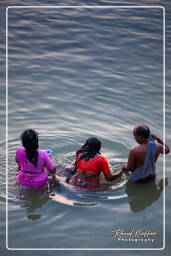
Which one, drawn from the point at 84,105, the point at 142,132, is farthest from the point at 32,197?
the point at 84,105

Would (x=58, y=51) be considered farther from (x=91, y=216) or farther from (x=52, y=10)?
(x=91, y=216)

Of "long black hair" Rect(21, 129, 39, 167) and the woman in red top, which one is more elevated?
"long black hair" Rect(21, 129, 39, 167)

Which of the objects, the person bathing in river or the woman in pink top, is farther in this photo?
the person bathing in river

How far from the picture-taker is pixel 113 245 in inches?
251

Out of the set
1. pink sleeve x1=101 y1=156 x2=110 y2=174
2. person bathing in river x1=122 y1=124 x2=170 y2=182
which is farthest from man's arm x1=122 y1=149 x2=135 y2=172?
pink sleeve x1=101 y1=156 x2=110 y2=174

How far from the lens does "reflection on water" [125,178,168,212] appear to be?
7.20 meters

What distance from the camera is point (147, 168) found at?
7262 mm

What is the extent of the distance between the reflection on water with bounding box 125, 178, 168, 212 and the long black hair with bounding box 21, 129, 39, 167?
5.37 ft

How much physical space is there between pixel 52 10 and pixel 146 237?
8299mm

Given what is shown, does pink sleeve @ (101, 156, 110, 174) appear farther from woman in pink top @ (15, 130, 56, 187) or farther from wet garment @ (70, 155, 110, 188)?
woman in pink top @ (15, 130, 56, 187)

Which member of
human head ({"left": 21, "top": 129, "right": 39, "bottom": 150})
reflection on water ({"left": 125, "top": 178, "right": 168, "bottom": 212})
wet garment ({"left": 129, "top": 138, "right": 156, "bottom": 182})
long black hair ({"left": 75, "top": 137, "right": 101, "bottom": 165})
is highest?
human head ({"left": 21, "top": 129, "right": 39, "bottom": 150})

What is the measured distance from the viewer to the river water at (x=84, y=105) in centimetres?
666

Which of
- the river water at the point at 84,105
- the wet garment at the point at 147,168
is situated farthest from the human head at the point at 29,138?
the wet garment at the point at 147,168

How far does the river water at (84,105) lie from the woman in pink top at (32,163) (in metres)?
0.25
